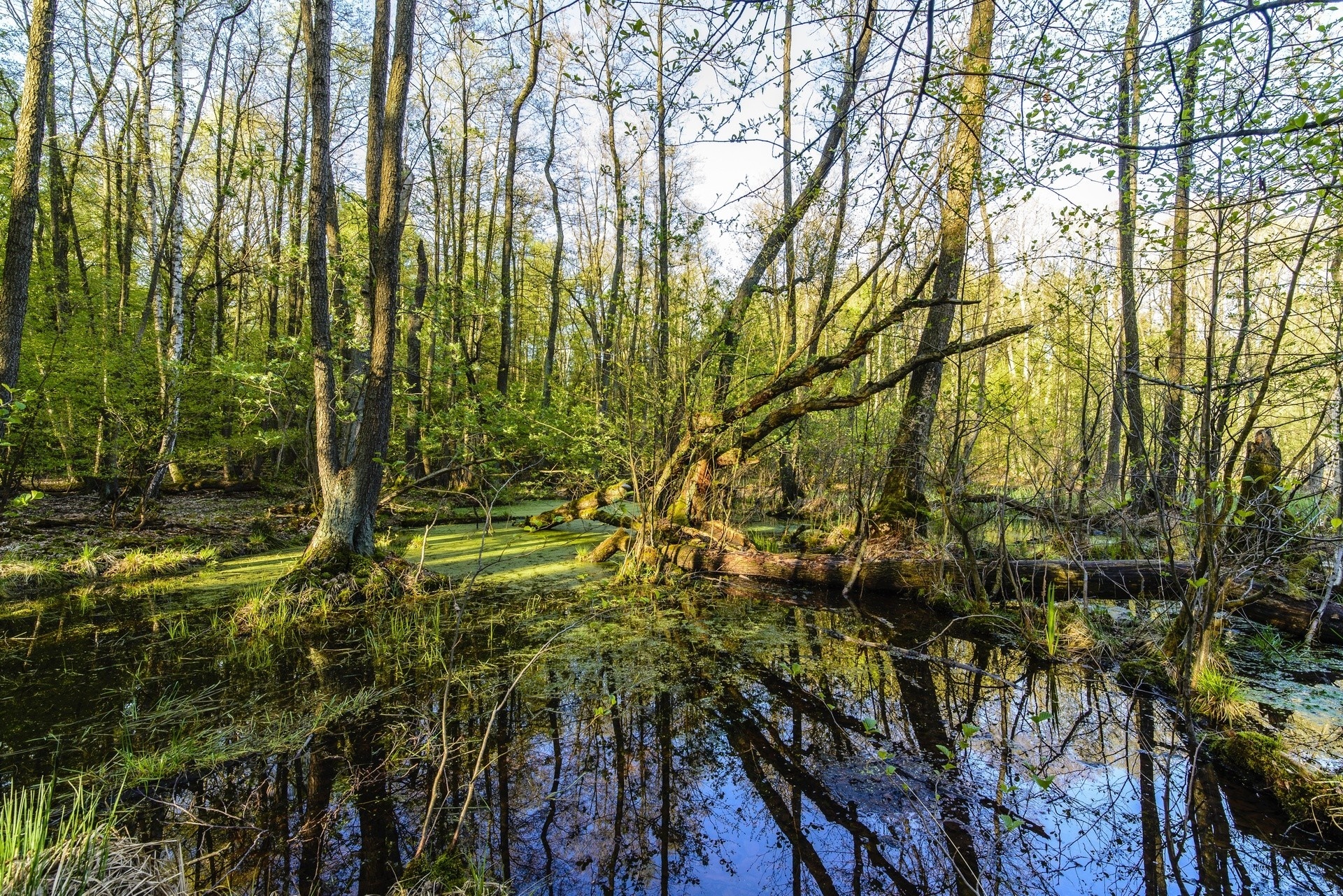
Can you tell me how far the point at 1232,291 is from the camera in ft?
10.1

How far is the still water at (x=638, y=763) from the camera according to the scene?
93.4 inches

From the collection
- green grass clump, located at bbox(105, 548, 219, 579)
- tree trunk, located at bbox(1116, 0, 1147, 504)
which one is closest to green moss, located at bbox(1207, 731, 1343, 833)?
tree trunk, located at bbox(1116, 0, 1147, 504)

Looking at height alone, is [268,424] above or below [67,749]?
above

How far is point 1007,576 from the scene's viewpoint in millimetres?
5973

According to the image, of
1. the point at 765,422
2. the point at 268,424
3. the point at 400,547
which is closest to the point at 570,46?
the point at 765,422

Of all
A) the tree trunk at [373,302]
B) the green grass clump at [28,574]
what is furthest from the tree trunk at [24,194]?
the green grass clump at [28,574]

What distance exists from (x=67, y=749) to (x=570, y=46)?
434 centimetres

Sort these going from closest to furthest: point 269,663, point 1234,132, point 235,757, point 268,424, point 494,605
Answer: point 1234,132 → point 235,757 → point 269,663 → point 494,605 → point 268,424

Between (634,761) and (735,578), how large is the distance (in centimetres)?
415

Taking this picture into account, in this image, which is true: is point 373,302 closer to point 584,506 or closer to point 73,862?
point 584,506

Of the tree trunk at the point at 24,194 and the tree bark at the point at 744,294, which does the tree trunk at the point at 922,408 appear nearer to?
the tree bark at the point at 744,294

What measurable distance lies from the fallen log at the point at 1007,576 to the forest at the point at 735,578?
4 centimetres

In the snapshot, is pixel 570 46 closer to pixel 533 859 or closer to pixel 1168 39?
pixel 1168 39

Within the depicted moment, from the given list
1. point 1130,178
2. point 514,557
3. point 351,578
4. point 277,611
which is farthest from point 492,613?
point 1130,178
